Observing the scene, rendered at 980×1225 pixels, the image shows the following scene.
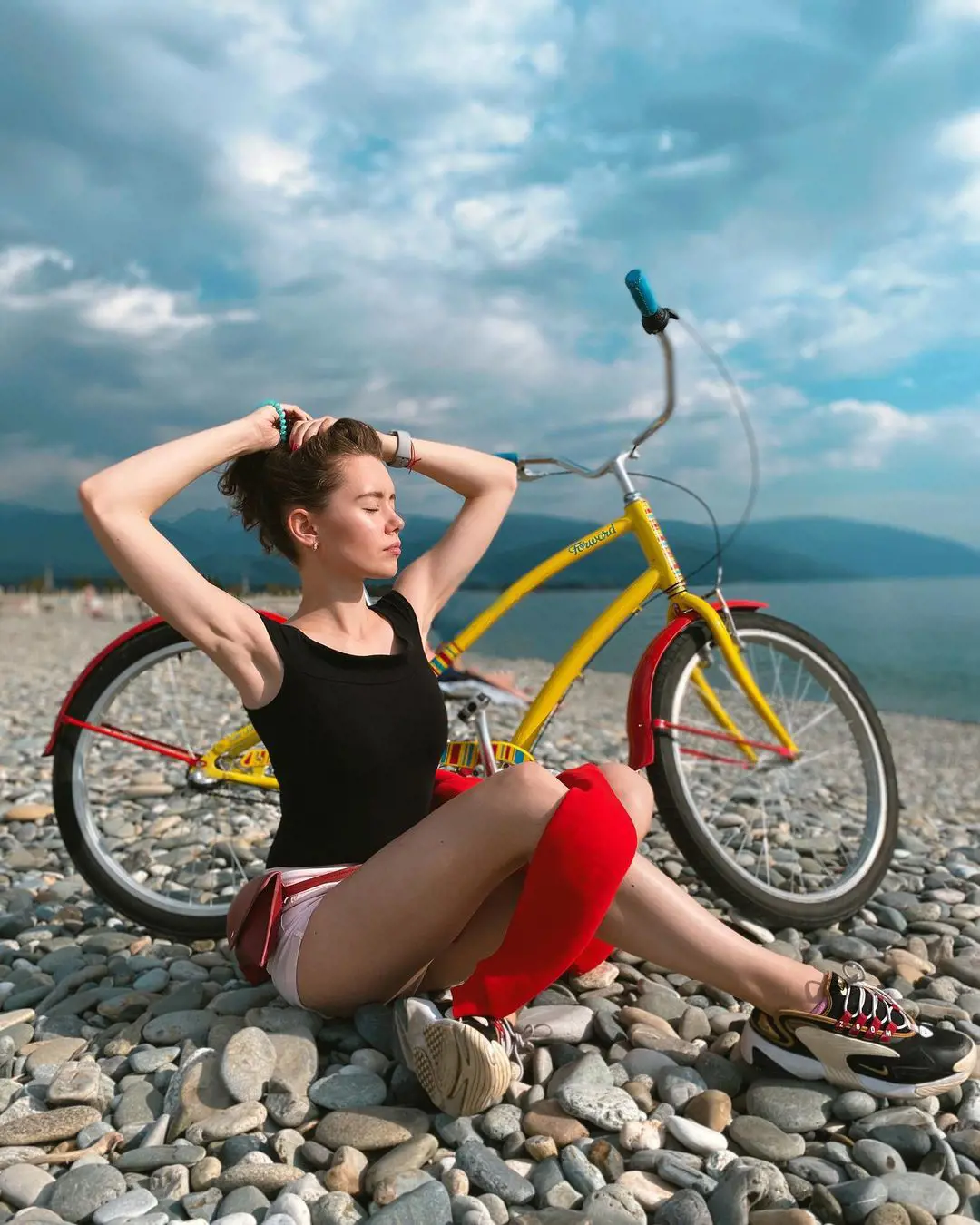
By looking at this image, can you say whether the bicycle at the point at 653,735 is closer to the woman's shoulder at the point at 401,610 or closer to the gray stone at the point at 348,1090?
the woman's shoulder at the point at 401,610

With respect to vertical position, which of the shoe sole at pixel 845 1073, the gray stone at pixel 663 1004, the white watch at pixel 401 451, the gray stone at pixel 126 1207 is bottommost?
the gray stone at pixel 126 1207

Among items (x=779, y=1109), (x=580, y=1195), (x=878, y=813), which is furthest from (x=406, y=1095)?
(x=878, y=813)

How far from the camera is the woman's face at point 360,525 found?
7.97 ft

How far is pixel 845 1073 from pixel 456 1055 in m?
0.88

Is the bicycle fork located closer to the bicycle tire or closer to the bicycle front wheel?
the bicycle front wheel

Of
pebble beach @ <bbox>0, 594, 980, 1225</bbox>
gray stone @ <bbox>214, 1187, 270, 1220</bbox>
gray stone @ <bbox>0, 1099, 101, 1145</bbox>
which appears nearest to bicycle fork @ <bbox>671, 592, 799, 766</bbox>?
pebble beach @ <bbox>0, 594, 980, 1225</bbox>

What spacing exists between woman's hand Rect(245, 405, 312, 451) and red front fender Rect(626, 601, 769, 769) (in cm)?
129

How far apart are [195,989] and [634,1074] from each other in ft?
4.03

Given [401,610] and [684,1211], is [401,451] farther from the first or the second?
[684,1211]

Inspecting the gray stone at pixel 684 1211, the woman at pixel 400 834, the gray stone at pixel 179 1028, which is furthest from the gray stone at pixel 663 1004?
the gray stone at pixel 179 1028

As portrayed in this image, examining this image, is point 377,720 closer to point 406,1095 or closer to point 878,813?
point 406,1095

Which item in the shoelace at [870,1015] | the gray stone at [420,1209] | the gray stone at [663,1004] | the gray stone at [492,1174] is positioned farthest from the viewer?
the gray stone at [663,1004]

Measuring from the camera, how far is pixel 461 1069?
6.51 ft

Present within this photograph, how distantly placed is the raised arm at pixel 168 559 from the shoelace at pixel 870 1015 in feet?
4.96
